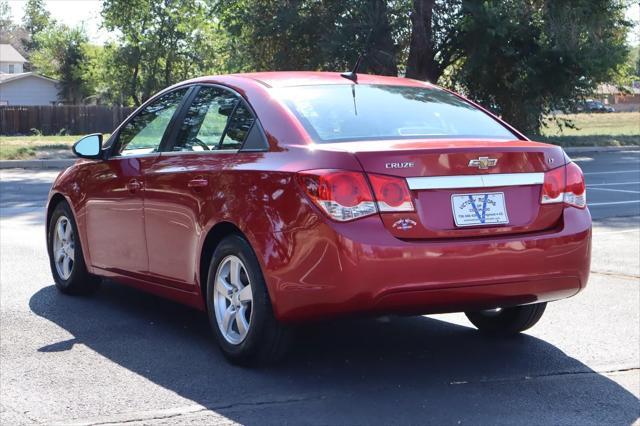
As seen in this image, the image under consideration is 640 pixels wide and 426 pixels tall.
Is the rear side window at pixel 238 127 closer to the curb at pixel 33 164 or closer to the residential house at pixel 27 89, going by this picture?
the curb at pixel 33 164

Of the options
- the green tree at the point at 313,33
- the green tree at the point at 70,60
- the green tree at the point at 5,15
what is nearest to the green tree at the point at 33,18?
the green tree at the point at 5,15

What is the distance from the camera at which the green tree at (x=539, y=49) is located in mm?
→ 29188

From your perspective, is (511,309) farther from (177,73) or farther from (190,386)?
(177,73)

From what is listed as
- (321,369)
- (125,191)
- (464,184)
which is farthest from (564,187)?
(125,191)

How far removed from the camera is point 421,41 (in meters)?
30.4

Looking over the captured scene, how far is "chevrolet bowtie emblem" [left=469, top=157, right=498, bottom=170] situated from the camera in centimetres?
504

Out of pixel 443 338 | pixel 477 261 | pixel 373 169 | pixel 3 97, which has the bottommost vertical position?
pixel 3 97

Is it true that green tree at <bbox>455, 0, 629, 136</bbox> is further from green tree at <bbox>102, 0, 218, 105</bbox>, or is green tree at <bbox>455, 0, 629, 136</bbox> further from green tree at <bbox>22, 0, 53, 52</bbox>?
green tree at <bbox>22, 0, 53, 52</bbox>

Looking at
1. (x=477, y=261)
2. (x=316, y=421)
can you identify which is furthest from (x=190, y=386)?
(x=477, y=261)

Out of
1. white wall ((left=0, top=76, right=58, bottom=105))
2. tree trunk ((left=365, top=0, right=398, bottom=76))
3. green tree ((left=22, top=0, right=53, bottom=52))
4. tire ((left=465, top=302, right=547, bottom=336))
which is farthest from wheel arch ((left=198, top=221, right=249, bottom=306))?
green tree ((left=22, top=0, right=53, bottom=52))

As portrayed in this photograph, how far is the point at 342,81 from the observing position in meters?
6.02

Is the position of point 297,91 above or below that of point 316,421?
above

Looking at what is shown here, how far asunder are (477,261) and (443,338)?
1362 mm

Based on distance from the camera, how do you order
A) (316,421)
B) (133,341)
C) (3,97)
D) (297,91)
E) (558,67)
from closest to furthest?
(316,421) → (297,91) → (133,341) → (558,67) → (3,97)
